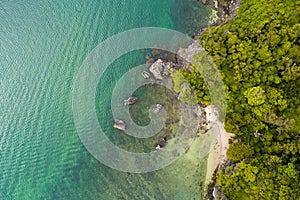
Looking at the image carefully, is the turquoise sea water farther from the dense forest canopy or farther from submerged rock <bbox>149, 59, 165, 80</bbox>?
the dense forest canopy

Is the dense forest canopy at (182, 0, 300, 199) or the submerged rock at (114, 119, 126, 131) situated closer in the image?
the dense forest canopy at (182, 0, 300, 199)

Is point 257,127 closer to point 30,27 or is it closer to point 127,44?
point 127,44

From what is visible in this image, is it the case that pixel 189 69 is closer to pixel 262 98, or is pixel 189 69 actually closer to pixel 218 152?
pixel 262 98

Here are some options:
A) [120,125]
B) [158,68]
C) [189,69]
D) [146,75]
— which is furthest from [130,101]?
[189,69]

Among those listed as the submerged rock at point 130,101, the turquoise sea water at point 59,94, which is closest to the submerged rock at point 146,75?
the turquoise sea water at point 59,94

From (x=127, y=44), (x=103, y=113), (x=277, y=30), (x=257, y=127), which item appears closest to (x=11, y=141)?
(x=103, y=113)

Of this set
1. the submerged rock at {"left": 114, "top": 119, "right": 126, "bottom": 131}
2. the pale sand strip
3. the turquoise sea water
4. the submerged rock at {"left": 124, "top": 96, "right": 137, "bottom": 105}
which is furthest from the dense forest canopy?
the submerged rock at {"left": 114, "top": 119, "right": 126, "bottom": 131}
